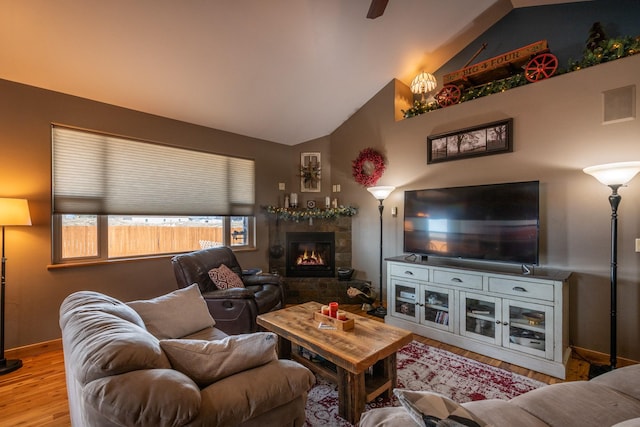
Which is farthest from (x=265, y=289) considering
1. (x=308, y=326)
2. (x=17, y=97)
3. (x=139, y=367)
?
(x=17, y=97)

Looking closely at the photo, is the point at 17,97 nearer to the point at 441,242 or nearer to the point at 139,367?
the point at 139,367

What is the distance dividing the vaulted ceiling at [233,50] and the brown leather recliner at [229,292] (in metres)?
1.97

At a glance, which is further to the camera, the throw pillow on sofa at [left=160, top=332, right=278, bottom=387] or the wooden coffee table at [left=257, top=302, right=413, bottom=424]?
the wooden coffee table at [left=257, top=302, right=413, bottom=424]

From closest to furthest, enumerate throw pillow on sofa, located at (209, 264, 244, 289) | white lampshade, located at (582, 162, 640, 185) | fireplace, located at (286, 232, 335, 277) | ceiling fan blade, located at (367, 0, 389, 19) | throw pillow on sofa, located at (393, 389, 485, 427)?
throw pillow on sofa, located at (393, 389, 485, 427) < white lampshade, located at (582, 162, 640, 185) < ceiling fan blade, located at (367, 0, 389, 19) < throw pillow on sofa, located at (209, 264, 244, 289) < fireplace, located at (286, 232, 335, 277)

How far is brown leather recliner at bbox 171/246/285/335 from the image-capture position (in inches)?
107

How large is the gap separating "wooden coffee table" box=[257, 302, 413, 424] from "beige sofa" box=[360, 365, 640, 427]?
2.11 feet

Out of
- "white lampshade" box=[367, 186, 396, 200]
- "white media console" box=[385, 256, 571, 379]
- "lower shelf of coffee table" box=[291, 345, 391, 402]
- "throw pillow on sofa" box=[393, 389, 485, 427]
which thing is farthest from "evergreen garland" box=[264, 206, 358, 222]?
"throw pillow on sofa" box=[393, 389, 485, 427]

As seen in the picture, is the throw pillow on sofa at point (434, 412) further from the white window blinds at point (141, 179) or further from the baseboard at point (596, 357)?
the white window blinds at point (141, 179)

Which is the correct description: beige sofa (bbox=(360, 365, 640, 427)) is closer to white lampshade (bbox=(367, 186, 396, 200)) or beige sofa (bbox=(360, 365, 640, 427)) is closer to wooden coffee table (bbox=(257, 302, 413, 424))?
wooden coffee table (bbox=(257, 302, 413, 424))

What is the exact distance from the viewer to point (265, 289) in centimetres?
324

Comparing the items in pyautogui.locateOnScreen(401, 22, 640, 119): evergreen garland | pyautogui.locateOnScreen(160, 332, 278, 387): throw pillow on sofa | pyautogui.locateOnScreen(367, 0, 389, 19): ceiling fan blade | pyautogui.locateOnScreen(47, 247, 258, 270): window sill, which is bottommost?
pyautogui.locateOnScreen(160, 332, 278, 387): throw pillow on sofa

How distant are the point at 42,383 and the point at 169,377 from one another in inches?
93.9

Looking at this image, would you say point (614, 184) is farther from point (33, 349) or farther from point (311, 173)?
point (33, 349)

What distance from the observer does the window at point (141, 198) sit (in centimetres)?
311
